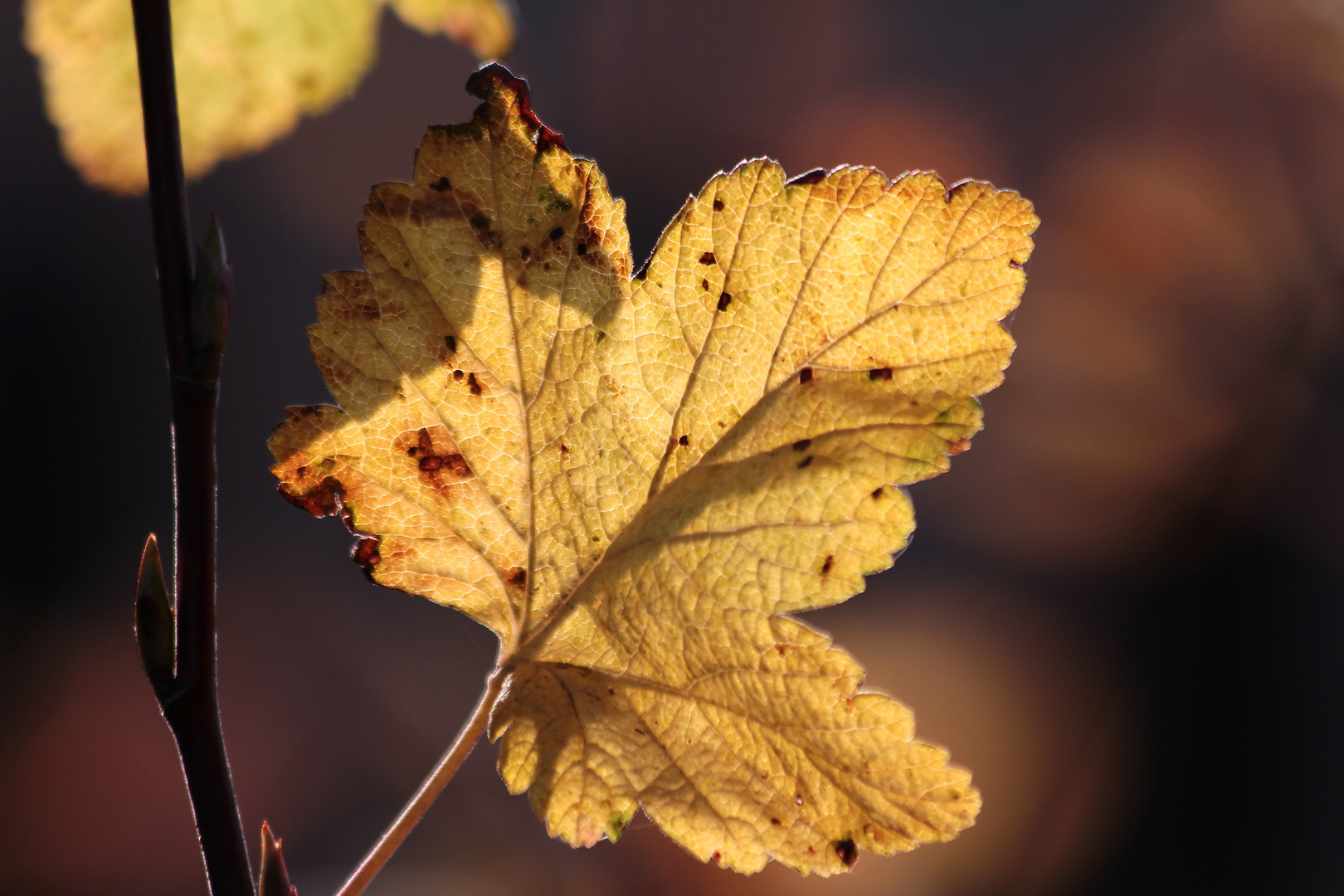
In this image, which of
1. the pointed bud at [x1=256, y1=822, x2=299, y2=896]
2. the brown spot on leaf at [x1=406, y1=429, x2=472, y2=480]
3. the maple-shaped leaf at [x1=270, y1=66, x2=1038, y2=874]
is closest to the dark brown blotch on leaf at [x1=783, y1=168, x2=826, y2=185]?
the maple-shaped leaf at [x1=270, y1=66, x2=1038, y2=874]

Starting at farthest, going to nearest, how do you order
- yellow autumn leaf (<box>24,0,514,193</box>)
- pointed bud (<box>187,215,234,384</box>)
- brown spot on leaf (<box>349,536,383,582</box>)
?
yellow autumn leaf (<box>24,0,514,193</box>)
brown spot on leaf (<box>349,536,383,582</box>)
pointed bud (<box>187,215,234,384</box>)

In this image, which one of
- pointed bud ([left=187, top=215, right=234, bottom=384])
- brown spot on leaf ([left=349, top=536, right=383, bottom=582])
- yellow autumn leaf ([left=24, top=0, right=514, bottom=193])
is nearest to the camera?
pointed bud ([left=187, top=215, right=234, bottom=384])

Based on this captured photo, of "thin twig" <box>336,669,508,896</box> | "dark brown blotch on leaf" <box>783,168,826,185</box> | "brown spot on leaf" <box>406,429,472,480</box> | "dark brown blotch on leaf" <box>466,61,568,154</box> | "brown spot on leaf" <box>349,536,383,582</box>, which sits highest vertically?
"dark brown blotch on leaf" <box>783,168,826,185</box>

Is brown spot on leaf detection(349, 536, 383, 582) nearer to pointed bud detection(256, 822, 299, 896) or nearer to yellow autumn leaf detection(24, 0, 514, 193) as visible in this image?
pointed bud detection(256, 822, 299, 896)

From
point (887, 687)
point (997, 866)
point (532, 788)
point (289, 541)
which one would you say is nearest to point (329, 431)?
point (532, 788)

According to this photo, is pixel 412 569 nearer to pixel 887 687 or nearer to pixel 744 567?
pixel 744 567
